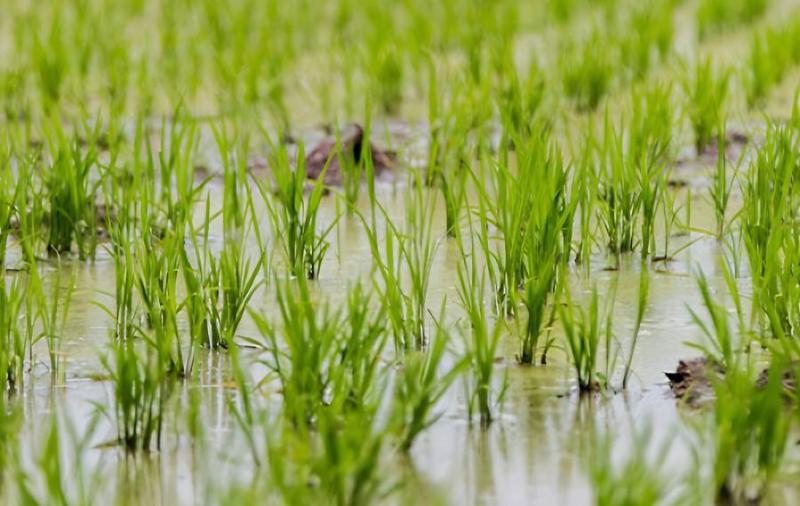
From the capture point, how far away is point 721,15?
19.8 ft

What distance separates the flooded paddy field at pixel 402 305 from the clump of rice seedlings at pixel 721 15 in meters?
1.23

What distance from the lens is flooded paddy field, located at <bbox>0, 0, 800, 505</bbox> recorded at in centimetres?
184

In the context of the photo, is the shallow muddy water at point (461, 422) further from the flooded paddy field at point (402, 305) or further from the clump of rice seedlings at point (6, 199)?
the clump of rice seedlings at point (6, 199)

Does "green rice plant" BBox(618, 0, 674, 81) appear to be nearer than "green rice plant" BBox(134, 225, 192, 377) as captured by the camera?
No

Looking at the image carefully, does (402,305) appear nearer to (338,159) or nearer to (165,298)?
(165,298)

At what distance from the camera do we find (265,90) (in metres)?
4.66

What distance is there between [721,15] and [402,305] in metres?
3.82

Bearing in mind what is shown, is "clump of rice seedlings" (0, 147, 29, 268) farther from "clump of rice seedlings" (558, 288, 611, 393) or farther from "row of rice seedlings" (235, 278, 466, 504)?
"clump of rice seedlings" (558, 288, 611, 393)

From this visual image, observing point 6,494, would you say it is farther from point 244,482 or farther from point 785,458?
point 785,458

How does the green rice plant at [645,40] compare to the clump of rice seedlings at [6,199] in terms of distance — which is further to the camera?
the green rice plant at [645,40]

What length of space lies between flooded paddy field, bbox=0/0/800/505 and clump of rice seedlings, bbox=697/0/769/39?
1231 millimetres

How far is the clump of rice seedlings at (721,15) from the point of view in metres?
5.96

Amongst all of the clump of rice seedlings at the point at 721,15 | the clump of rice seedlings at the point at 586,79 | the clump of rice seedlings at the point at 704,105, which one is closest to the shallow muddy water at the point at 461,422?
the clump of rice seedlings at the point at 704,105

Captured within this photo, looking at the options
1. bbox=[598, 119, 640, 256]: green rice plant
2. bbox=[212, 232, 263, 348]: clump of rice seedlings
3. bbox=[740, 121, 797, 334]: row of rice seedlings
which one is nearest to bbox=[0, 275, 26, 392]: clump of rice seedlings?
bbox=[212, 232, 263, 348]: clump of rice seedlings
